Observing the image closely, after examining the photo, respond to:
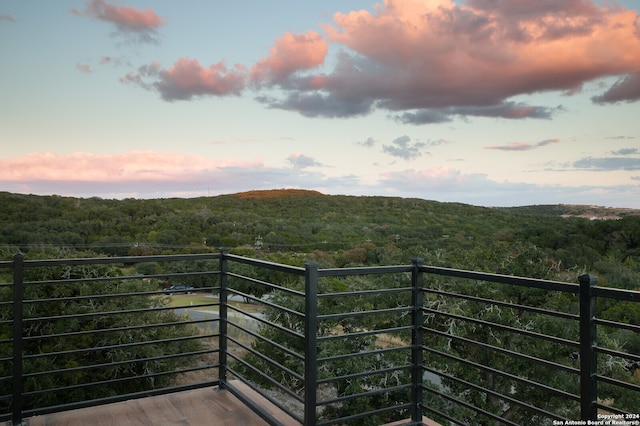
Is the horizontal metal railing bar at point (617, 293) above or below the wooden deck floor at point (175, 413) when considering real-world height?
above

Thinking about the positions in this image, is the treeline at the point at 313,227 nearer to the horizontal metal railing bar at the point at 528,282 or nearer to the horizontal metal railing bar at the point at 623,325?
the horizontal metal railing bar at the point at 528,282

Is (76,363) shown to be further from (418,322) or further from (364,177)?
(364,177)

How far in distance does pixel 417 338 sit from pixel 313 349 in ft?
2.47

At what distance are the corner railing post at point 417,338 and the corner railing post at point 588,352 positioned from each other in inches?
39.3

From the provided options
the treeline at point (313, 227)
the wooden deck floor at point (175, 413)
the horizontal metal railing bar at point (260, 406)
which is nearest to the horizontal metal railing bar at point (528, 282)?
the wooden deck floor at point (175, 413)

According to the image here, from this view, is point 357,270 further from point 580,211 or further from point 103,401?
point 580,211

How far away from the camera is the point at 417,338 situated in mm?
2922

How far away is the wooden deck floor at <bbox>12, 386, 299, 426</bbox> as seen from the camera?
3.02 meters

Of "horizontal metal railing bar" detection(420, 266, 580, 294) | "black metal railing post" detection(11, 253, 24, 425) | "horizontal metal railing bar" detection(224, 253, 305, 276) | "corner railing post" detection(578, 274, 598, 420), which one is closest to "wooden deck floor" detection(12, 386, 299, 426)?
"black metal railing post" detection(11, 253, 24, 425)

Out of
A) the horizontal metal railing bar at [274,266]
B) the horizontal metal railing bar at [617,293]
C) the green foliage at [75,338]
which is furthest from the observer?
the green foliage at [75,338]

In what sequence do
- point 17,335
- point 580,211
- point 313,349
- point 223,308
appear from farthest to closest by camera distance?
point 580,211, point 223,308, point 17,335, point 313,349

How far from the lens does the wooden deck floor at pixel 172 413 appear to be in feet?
9.89

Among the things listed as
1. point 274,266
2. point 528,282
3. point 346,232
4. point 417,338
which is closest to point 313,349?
point 274,266

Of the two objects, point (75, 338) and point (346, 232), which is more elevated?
point (346, 232)
